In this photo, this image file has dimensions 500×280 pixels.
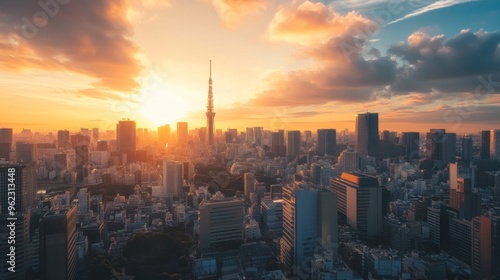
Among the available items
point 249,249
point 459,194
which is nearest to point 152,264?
point 249,249

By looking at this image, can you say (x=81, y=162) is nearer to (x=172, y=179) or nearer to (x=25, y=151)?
(x=25, y=151)

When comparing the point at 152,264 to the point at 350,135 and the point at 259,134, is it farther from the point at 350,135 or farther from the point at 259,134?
the point at 350,135

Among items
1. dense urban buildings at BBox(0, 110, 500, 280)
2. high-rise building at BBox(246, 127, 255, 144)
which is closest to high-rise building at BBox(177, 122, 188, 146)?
high-rise building at BBox(246, 127, 255, 144)

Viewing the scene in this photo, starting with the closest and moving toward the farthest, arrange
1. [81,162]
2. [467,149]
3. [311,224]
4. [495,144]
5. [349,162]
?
1. [311,224]
2. [81,162]
3. [495,144]
4. [349,162]
5. [467,149]

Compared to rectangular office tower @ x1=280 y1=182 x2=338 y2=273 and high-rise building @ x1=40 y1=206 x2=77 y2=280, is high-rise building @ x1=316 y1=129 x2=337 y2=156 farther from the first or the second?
high-rise building @ x1=40 y1=206 x2=77 y2=280

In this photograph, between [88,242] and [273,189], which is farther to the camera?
[273,189]

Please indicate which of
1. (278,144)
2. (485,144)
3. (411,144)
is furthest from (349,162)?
(278,144)
